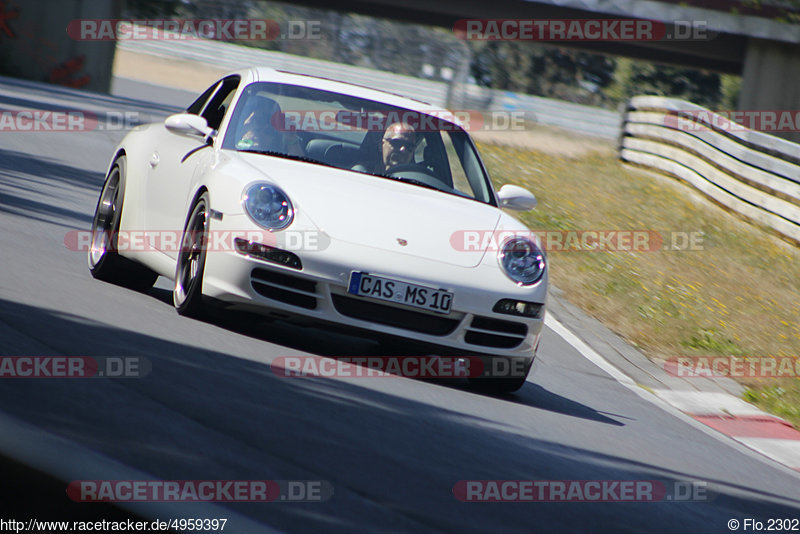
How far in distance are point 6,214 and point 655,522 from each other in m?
6.34

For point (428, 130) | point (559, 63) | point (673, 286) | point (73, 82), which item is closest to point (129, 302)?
point (428, 130)

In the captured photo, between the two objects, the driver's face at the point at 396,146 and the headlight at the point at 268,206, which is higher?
the driver's face at the point at 396,146

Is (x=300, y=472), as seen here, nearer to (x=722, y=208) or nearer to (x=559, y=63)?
(x=722, y=208)

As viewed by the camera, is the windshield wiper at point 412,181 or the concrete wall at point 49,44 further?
the concrete wall at point 49,44

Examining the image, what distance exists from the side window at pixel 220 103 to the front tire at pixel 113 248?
2.26ft

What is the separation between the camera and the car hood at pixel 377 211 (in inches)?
241

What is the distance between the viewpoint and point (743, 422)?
765 centimetres

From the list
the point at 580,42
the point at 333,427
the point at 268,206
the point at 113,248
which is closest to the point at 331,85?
the point at 268,206

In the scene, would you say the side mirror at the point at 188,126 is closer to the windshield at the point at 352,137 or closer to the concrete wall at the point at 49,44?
the windshield at the point at 352,137

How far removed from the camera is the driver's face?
716cm

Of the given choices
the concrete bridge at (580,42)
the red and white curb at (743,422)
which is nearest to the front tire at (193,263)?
the red and white curb at (743,422)

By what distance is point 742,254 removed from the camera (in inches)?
576

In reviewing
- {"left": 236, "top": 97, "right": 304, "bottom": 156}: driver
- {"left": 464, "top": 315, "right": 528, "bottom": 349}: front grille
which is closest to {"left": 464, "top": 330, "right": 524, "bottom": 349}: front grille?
{"left": 464, "top": 315, "right": 528, "bottom": 349}: front grille

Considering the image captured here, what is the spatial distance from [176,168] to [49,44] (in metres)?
28.8
